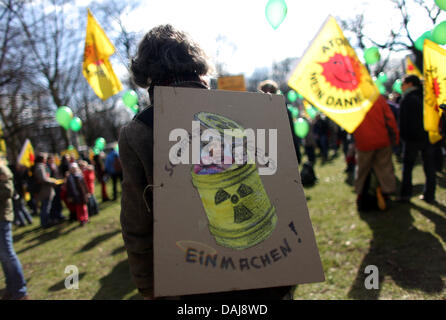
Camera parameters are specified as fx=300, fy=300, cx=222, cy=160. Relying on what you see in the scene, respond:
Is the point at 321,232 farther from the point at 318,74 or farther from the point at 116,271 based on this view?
the point at 116,271

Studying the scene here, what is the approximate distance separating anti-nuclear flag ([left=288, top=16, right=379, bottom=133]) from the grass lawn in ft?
5.08

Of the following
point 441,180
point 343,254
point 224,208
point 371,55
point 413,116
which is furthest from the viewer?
point 371,55

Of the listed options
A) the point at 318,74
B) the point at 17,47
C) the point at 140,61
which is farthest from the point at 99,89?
the point at 17,47

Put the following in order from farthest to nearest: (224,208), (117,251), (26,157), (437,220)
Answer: (26,157) < (117,251) < (437,220) < (224,208)

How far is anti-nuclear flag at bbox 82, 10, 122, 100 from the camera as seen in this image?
492 cm

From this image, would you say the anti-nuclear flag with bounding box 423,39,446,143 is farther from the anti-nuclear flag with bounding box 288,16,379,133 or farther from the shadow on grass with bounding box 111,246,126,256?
the shadow on grass with bounding box 111,246,126,256

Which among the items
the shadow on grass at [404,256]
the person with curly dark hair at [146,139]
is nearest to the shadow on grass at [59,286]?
the person with curly dark hair at [146,139]

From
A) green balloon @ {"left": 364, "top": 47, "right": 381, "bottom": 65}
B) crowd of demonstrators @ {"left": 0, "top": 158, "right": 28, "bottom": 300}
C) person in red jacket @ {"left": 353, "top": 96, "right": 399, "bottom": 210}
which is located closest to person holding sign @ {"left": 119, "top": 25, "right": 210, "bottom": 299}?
crowd of demonstrators @ {"left": 0, "top": 158, "right": 28, "bottom": 300}

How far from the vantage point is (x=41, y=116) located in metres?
19.0

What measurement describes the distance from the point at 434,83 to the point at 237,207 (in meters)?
2.94

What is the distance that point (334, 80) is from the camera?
2.81m

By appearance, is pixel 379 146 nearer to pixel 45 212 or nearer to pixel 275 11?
pixel 275 11

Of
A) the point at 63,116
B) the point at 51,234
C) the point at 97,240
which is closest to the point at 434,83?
the point at 97,240

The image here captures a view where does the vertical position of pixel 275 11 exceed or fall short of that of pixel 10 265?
it exceeds it
